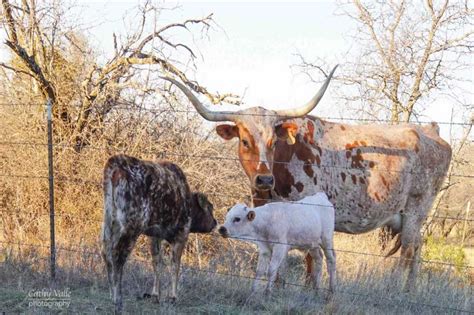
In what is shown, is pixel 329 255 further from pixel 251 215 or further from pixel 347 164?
pixel 347 164

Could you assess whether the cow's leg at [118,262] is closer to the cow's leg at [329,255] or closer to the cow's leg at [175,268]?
the cow's leg at [175,268]

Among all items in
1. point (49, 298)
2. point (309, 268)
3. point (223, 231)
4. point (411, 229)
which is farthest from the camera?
point (411, 229)

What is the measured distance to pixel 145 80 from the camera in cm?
1070

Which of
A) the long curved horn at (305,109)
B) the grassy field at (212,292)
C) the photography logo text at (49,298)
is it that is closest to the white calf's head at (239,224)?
the grassy field at (212,292)

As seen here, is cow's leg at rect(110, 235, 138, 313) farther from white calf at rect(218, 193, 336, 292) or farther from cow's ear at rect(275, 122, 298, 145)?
cow's ear at rect(275, 122, 298, 145)

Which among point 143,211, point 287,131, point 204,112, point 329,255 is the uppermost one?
point 204,112

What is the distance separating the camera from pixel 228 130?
25.7 ft

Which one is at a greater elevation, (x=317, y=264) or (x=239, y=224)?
(x=239, y=224)

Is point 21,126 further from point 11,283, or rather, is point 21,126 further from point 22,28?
point 11,283

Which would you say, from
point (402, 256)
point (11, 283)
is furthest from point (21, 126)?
point (402, 256)

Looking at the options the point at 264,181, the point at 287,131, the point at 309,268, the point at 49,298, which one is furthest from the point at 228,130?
the point at 49,298

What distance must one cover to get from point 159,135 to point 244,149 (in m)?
3.27

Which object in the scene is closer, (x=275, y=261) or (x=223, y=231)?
(x=275, y=261)

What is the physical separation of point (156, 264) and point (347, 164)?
300cm
